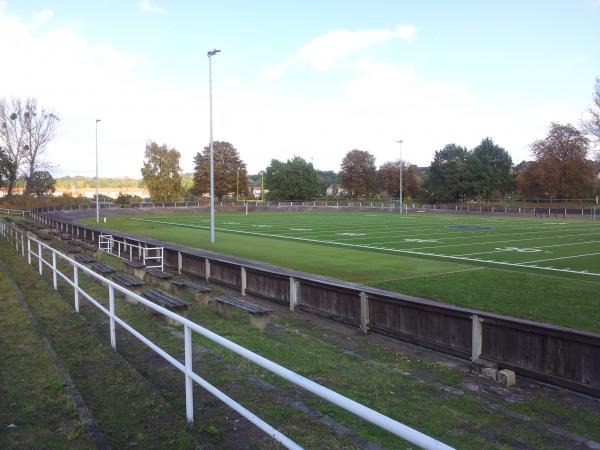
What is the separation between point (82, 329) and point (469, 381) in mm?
5584

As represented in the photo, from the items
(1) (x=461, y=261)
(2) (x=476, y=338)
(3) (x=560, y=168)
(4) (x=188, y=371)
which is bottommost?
(1) (x=461, y=261)

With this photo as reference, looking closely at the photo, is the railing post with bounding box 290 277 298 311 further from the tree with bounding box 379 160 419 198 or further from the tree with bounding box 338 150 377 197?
the tree with bounding box 338 150 377 197

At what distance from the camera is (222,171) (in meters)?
105

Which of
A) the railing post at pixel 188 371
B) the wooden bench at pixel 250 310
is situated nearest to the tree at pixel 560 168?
the wooden bench at pixel 250 310

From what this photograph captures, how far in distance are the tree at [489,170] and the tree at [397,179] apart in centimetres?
1539

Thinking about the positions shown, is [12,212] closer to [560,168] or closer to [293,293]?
[293,293]

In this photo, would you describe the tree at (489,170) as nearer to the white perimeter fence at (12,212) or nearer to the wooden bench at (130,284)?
the white perimeter fence at (12,212)

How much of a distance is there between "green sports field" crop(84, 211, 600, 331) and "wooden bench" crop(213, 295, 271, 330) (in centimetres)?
563

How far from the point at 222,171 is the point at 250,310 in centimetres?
9742

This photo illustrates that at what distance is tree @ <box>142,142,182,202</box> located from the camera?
322 feet

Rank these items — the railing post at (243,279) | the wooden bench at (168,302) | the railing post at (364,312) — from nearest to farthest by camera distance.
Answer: the wooden bench at (168,302) → the railing post at (364,312) → the railing post at (243,279)

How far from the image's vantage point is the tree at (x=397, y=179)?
105500 mm

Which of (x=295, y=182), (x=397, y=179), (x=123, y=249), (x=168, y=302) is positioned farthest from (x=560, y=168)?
(x=168, y=302)

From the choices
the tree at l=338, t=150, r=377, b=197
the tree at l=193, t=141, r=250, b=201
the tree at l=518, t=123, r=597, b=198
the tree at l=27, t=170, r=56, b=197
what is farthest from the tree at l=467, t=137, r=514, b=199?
the tree at l=27, t=170, r=56, b=197
